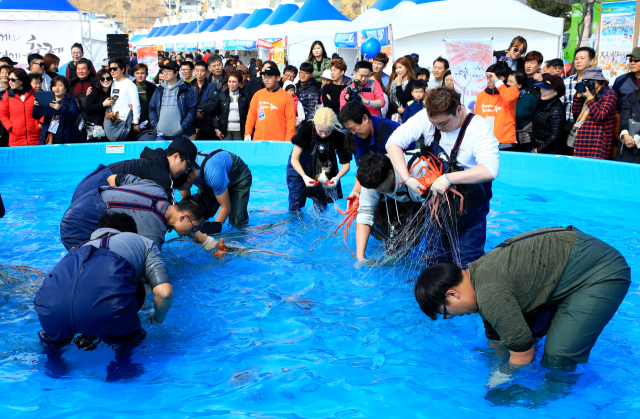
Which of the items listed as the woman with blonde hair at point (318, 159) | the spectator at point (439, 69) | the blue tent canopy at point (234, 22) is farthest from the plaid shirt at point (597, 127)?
the blue tent canopy at point (234, 22)

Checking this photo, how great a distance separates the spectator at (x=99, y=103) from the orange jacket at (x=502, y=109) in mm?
5545

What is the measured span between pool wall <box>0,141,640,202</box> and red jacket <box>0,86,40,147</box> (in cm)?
29

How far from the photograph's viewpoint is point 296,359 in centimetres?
339

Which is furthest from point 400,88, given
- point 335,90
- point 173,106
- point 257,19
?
point 257,19

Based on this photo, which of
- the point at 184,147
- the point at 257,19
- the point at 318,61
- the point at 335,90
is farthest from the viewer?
the point at 257,19

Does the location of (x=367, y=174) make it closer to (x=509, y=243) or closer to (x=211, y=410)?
(x=509, y=243)

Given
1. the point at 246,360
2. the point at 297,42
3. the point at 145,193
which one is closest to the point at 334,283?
the point at 246,360

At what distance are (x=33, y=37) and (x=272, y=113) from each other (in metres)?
6.80

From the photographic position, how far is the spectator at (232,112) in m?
8.94

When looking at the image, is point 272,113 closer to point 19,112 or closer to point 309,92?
point 309,92

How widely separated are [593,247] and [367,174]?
1.62 m

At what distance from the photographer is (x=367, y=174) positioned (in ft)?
12.8

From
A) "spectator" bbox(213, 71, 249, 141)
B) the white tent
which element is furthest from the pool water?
the white tent

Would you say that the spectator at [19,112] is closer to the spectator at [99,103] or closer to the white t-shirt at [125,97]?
the spectator at [99,103]
